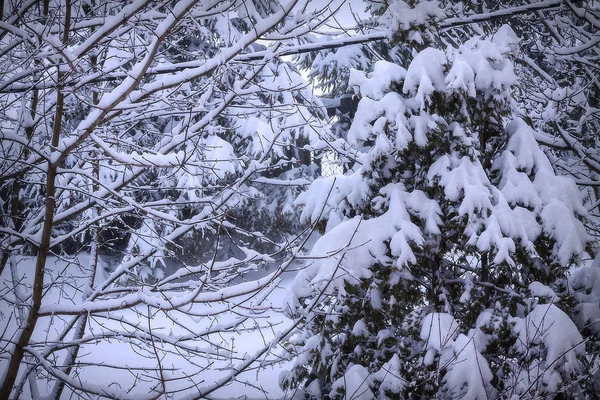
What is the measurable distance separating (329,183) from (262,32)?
7.74ft

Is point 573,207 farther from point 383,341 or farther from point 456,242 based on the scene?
point 383,341

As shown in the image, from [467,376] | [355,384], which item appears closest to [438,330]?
[467,376]

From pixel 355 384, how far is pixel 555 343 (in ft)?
4.98

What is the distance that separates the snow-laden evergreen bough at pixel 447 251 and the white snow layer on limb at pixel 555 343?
Result: 0.04 feet

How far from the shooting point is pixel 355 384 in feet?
12.5

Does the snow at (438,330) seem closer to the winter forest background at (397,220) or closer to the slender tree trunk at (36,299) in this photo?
the winter forest background at (397,220)

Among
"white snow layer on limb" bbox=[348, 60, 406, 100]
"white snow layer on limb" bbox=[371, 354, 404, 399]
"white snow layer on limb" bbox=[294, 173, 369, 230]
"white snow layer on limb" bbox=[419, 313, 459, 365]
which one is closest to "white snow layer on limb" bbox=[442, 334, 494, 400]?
"white snow layer on limb" bbox=[419, 313, 459, 365]

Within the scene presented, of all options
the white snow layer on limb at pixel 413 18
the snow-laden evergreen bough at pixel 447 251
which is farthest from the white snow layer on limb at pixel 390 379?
the white snow layer on limb at pixel 413 18

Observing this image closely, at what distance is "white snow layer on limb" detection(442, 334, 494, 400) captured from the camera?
11.3ft

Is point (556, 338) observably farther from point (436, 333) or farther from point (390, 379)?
point (390, 379)

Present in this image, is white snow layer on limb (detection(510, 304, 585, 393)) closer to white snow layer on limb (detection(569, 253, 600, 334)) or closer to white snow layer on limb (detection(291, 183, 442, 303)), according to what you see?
white snow layer on limb (detection(569, 253, 600, 334))

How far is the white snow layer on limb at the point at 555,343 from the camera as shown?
354 cm

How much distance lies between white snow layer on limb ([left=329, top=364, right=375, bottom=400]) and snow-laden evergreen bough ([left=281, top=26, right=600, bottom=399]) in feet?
0.04

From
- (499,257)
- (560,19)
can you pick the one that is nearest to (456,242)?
(499,257)
